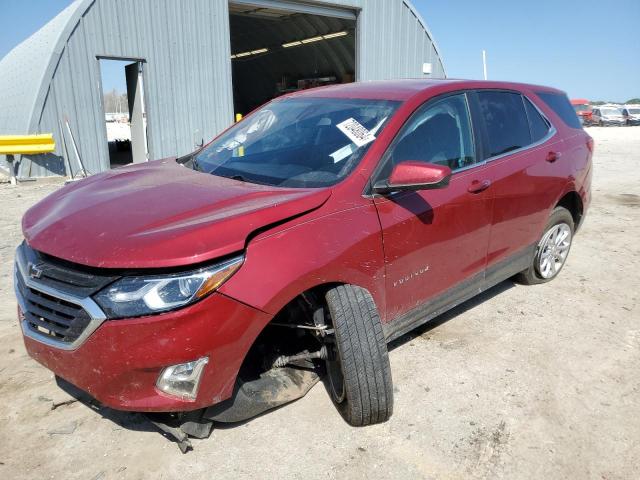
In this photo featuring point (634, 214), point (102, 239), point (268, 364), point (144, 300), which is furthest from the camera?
point (634, 214)

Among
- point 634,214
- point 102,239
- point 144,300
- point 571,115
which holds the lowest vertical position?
point 634,214

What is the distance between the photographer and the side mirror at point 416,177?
264 centimetres

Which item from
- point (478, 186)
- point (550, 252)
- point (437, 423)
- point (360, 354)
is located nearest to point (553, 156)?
point (550, 252)

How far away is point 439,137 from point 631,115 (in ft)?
126

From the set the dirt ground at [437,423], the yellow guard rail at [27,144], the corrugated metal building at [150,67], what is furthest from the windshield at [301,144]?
the yellow guard rail at [27,144]

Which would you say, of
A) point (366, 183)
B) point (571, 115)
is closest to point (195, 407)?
point (366, 183)

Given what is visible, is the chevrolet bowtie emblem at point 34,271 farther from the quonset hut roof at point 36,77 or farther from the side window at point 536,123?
the quonset hut roof at point 36,77

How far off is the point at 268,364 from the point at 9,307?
105 inches

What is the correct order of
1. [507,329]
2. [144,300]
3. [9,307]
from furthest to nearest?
[9,307]
[507,329]
[144,300]

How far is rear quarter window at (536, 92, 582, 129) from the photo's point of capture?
4.47 meters

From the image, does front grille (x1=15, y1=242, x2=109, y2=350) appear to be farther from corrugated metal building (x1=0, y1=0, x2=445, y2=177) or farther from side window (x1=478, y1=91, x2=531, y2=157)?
corrugated metal building (x1=0, y1=0, x2=445, y2=177)

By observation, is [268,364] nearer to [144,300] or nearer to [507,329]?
[144,300]

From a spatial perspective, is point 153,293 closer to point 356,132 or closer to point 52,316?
point 52,316

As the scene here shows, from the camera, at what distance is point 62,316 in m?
2.21
